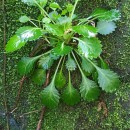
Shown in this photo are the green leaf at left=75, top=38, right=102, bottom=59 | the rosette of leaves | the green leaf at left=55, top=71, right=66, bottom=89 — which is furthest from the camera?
the green leaf at left=55, top=71, right=66, bottom=89

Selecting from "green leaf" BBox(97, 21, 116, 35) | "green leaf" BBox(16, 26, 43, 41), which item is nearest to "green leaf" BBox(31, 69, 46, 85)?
"green leaf" BBox(16, 26, 43, 41)

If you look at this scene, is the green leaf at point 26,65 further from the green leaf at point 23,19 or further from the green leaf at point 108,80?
the green leaf at point 108,80

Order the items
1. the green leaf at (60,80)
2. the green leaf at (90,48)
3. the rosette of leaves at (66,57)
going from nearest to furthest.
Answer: the green leaf at (90,48) → the rosette of leaves at (66,57) → the green leaf at (60,80)

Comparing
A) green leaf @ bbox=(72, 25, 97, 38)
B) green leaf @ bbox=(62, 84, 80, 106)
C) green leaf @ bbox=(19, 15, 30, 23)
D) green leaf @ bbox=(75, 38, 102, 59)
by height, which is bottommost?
green leaf @ bbox=(62, 84, 80, 106)

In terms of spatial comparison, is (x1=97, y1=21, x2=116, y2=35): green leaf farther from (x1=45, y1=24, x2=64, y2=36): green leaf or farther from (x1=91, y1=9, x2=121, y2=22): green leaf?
(x1=45, y1=24, x2=64, y2=36): green leaf

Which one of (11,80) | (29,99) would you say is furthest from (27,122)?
(11,80)

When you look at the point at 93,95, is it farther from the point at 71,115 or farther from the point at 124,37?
the point at 124,37

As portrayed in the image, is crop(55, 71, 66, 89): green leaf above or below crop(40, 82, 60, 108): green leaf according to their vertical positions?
above

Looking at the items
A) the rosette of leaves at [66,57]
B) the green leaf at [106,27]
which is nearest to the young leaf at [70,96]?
the rosette of leaves at [66,57]
